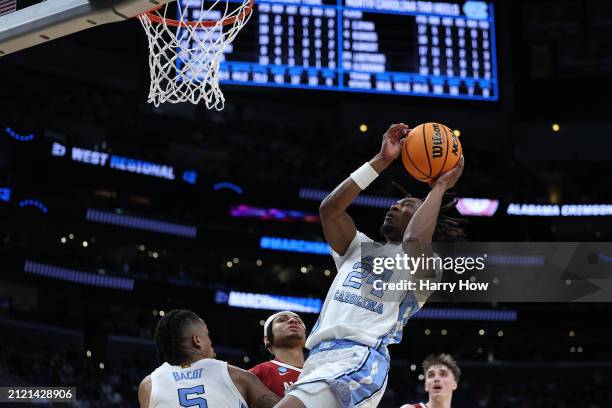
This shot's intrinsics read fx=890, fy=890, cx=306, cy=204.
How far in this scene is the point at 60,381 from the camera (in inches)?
637

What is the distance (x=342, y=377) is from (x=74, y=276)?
56.2 ft

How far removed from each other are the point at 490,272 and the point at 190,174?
841 cm

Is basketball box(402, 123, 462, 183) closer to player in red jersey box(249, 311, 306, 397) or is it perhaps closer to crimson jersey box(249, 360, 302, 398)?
player in red jersey box(249, 311, 306, 397)

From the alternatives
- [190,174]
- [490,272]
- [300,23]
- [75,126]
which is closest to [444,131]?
[300,23]

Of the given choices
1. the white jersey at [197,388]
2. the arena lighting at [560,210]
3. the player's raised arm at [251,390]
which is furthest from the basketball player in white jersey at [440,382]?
the arena lighting at [560,210]

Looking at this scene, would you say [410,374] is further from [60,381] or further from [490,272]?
[60,381]

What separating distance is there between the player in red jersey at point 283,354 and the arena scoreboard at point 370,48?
408 inches

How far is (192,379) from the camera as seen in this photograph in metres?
4.39

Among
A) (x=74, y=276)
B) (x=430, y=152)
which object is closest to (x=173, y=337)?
(x=430, y=152)

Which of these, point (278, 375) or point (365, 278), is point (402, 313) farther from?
point (278, 375)

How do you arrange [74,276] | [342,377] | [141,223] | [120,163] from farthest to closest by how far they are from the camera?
[141,223] < [74,276] < [120,163] < [342,377]

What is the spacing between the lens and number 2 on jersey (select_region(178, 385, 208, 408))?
4.30 meters

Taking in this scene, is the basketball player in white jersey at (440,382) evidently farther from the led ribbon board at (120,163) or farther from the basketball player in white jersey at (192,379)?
the led ribbon board at (120,163)

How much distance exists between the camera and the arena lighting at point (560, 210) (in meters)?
→ 21.1
